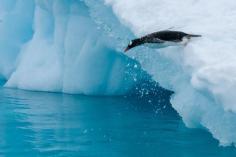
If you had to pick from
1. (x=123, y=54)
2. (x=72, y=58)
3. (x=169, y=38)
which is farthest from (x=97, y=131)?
(x=72, y=58)

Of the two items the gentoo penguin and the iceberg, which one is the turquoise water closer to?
the iceberg

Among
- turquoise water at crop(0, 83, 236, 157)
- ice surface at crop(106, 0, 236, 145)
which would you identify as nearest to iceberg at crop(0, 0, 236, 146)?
ice surface at crop(106, 0, 236, 145)

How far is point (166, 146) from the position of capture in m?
5.47

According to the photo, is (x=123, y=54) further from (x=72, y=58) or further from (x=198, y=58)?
(x=198, y=58)

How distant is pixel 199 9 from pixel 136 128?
1.64 m

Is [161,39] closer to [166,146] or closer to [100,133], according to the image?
[166,146]

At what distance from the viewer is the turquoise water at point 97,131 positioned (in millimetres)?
5223

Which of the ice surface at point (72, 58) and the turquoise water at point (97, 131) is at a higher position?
the ice surface at point (72, 58)

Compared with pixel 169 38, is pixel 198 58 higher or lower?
lower

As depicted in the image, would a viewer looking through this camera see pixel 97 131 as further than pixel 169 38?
Yes

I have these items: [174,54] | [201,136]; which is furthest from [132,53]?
[174,54]

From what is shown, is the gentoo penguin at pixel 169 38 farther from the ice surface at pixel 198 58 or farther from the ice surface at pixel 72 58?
the ice surface at pixel 72 58

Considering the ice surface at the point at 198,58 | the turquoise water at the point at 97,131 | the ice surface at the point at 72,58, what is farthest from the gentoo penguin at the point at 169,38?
the ice surface at the point at 72,58

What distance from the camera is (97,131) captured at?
618 centimetres
